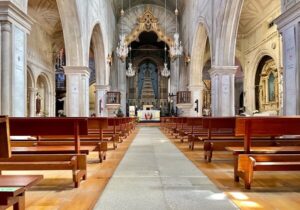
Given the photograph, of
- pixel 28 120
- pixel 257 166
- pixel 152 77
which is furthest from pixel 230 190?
pixel 152 77

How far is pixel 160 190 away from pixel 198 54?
17927mm

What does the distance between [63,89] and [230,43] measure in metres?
18.3

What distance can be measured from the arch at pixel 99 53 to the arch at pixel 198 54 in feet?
17.8

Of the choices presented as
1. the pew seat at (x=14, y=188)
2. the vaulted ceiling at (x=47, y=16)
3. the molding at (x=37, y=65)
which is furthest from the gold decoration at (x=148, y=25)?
the pew seat at (x=14, y=188)

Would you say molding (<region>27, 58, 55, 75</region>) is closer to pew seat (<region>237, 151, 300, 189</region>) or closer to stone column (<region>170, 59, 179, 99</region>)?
stone column (<region>170, 59, 179, 99</region>)

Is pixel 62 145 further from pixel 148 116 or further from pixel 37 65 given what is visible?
pixel 148 116

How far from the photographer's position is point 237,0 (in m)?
12.6

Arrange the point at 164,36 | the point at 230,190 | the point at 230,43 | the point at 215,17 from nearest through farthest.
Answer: the point at 230,190, the point at 230,43, the point at 215,17, the point at 164,36

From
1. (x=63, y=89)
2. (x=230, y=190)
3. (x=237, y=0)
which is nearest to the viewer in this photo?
(x=230, y=190)

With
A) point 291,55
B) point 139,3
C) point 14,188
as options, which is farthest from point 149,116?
point 14,188

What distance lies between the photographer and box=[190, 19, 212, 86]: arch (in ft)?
64.5

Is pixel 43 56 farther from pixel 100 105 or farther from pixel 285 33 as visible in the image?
pixel 285 33

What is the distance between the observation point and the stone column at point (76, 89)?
46.0ft

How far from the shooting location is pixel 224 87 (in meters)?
14.1
